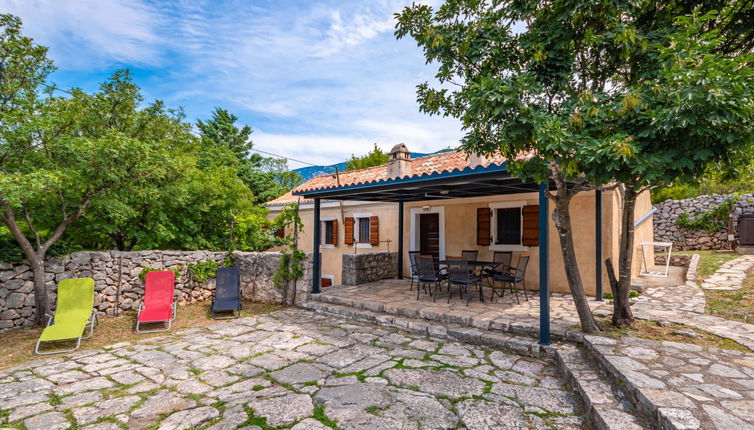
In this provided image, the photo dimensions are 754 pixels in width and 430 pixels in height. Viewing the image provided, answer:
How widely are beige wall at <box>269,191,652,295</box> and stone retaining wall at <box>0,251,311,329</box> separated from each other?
Answer: 12.7 feet

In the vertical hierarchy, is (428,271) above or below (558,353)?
above

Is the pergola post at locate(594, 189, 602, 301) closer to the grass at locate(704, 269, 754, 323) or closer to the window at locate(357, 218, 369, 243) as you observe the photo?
the grass at locate(704, 269, 754, 323)

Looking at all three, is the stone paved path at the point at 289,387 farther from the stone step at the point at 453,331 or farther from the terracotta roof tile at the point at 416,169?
the terracotta roof tile at the point at 416,169

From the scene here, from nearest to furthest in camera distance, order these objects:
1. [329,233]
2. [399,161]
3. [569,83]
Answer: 1. [569,83]
2. [399,161]
3. [329,233]

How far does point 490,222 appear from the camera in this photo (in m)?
8.67

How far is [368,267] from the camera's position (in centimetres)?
949

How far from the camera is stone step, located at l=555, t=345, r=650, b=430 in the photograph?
2.76 m

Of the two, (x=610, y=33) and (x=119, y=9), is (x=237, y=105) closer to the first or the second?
(x=119, y=9)

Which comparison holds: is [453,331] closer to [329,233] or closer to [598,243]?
[598,243]

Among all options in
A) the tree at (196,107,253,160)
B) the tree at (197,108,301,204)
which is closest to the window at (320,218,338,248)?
the tree at (197,108,301,204)

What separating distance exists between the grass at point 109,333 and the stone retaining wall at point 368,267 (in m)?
2.26

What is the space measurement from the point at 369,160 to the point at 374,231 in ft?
59.5

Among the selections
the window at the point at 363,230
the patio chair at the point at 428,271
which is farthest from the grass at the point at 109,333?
the window at the point at 363,230

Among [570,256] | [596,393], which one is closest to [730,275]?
[570,256]
